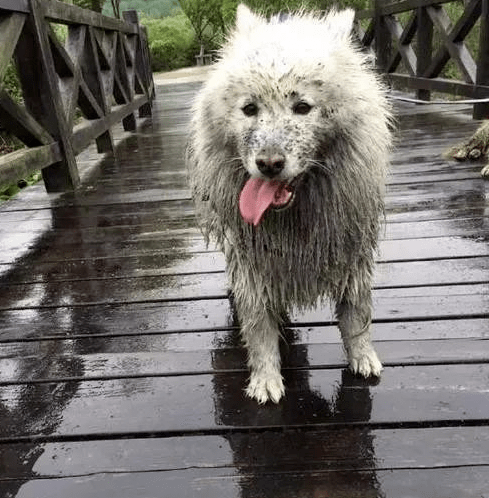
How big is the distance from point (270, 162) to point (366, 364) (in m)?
0.85

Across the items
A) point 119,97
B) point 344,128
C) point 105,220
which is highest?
point 344,128

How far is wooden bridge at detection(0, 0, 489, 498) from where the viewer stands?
4.97 feet

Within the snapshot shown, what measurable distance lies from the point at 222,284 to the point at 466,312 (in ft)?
3.73

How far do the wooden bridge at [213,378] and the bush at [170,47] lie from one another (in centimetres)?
2026

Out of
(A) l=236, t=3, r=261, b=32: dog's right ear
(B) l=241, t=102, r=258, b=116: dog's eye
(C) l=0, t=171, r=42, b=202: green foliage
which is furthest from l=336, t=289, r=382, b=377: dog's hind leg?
(C) l=0, t=171, r=42, b=202: green foliage

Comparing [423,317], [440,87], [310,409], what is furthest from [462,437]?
[440,87]

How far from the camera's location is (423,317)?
2.20 m

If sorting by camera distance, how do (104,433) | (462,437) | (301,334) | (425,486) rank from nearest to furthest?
(425,486), (462,437), (104,433), (301,334)

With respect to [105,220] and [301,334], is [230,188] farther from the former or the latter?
[105,220]

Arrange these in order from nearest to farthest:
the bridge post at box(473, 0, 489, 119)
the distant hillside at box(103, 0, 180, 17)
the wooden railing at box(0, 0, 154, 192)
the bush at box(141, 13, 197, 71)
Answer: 1. the wooden railing at box(0, 0, 154, 192)
2. the bridge post at box(473, 0, 489, 119)
3. the bush at box(141, 13, 197, 71)
4. the distant hillside at box(103, 0, 180, 17)

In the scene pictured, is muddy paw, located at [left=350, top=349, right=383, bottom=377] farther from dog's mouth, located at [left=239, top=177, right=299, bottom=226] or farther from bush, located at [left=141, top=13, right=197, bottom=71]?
bush, located at [left=141, top=13, right=197, bottom=71]

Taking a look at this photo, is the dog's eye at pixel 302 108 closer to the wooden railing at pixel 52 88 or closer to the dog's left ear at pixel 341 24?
the dog's left ear at pixel 341 24

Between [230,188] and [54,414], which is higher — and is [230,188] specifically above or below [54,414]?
above

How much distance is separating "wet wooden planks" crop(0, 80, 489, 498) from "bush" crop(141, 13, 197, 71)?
2027 centimetres
